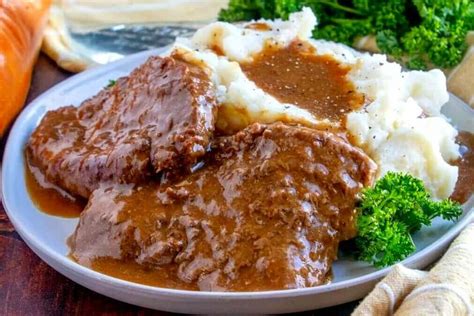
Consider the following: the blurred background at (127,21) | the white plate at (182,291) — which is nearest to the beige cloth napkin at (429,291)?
the white plate at (182,291)

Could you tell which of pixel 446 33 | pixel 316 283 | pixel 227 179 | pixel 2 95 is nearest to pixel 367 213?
pixel 316 283

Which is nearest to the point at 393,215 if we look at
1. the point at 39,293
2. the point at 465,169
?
the point at 465,169

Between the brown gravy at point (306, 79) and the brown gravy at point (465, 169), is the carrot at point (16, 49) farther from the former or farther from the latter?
the brown gravy at point (465, 169)

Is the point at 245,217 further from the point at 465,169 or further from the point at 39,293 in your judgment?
the point at 465,169

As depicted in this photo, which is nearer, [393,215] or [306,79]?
[393,215]

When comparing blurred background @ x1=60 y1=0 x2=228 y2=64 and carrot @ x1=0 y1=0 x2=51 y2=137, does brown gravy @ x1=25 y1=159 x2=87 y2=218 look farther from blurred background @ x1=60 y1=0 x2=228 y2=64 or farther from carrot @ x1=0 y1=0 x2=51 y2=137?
blurred background @ x1=60 y1=0 x2=228 y2=64

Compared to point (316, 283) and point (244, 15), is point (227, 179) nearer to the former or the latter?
point (316, 283)

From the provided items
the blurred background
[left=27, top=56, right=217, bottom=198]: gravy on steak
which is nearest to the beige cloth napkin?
[left=27, top=56, right=217, bottom=198]: gravy on steak
